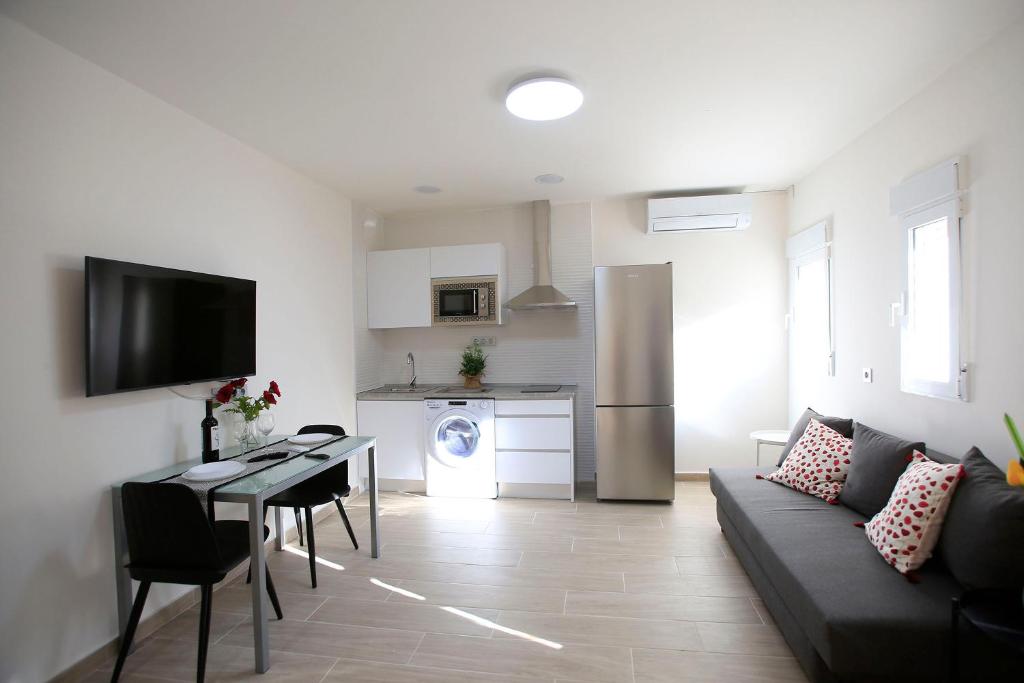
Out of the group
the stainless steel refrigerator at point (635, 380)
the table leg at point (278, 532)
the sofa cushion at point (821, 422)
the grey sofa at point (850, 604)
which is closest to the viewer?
the grey sofa at point (850, 604)

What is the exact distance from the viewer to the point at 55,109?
6.64ft

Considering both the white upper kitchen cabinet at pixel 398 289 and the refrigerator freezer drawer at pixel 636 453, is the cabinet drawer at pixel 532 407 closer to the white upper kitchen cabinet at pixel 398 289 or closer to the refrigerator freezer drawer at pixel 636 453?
the refrigerator freezer drawer at pixel 636 453

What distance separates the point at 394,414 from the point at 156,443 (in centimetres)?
210

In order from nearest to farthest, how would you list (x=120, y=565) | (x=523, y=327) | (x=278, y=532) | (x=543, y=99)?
(x=120, y=565), (x=543, y=99), (x=278, y=532), (x=523, y=327)

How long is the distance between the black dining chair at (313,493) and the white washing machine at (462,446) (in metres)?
1.13

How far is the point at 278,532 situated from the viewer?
3256mm

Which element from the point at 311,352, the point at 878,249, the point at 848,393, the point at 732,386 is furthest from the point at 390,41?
the point at 732,386

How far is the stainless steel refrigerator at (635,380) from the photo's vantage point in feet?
13.1

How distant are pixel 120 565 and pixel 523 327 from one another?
3.37 meters

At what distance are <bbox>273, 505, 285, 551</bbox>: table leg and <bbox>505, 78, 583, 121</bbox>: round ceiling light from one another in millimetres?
2815

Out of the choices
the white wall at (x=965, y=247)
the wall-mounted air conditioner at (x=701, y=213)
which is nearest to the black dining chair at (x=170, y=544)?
→ the white wall at (x=965, y=247)

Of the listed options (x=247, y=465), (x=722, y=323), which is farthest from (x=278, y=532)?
(x=722, y=323)

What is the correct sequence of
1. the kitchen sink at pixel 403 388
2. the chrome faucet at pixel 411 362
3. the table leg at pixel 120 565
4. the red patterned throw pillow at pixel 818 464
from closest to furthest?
the table leg at pixel 120 565, the red patterned throw pillow at pixel 818 464, the kitchen sink at pixel 403 388, the chrome faucet at pixel 411 362

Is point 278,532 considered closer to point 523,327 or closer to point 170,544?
point 170,544
